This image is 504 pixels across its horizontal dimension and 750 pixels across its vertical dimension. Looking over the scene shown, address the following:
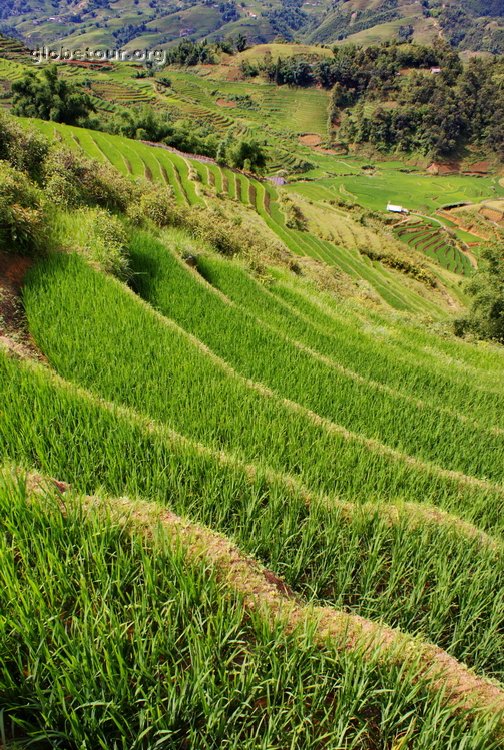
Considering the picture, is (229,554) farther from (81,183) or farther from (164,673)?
(81,183)

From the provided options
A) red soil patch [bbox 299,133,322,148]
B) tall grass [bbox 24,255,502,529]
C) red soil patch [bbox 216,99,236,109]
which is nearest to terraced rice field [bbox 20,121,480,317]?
tall grass [bbox 24,255,502,529]

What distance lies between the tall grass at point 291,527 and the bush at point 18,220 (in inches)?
157

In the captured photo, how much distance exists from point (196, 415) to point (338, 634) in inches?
102

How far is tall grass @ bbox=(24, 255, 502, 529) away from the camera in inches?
135

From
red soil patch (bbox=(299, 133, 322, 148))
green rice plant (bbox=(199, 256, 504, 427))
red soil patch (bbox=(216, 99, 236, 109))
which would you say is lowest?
green rice plant (bbox=(199, 256, 504, 427))

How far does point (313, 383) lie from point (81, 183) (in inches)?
360

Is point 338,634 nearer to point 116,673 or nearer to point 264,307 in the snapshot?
point 116,673

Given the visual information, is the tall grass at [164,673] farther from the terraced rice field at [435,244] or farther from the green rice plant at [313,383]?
the terraced rice field at [435,244]

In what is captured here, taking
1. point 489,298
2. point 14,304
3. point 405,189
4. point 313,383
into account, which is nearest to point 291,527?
point 313,383

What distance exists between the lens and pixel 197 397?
168 inches

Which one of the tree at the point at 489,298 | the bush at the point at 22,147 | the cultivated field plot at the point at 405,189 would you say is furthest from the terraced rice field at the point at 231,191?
the cultivated field plot at the point at 405,189

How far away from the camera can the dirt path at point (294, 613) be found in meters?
1.62

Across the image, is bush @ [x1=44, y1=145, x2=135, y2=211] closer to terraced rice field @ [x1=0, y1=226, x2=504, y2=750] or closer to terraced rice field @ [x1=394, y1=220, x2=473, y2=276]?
terraced rice field @ [x1=0, y1=226, x2=504, y2=750]

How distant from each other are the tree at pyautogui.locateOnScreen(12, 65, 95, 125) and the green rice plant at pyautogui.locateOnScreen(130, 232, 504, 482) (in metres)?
62.1
